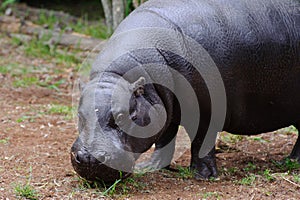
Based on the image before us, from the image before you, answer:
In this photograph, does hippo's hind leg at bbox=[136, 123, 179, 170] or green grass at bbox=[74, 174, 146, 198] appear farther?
hippo's hind leg at bbox=[136, 123, 179, 170]


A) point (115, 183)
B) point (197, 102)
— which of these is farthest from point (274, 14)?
point (115, 183)

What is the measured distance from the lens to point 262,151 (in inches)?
210

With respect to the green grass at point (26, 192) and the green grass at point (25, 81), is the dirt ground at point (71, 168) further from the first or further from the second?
the green grass at point (25, 81)

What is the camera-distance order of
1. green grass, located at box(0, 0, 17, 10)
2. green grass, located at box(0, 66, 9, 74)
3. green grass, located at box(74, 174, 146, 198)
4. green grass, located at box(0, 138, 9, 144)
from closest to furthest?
green grass, located at box(74, 174, 146, 198)
green grass, located at box(0, 138, 9, 144)
green grass, located at box(0, 66, 9, 74)
green grass, located at box(0, 0, 17, 10)

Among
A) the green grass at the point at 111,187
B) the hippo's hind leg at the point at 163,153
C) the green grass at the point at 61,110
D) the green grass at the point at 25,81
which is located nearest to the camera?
the green grass at the point at 111,187

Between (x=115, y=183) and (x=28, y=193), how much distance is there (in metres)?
0.53

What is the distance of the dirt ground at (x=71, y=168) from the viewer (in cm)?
374

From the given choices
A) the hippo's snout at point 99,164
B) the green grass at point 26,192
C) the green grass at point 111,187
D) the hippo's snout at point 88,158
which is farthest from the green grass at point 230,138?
the green grass at point 26,192

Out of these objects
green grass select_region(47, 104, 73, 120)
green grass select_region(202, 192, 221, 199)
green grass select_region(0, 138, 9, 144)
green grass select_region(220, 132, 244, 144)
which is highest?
green grass select_region(202, 192, 221, 199)

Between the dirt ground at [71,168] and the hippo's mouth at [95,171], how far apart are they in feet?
0.36

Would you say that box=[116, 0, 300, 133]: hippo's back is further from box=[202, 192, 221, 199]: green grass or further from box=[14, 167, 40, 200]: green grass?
box=[14, 167, 40, 200]: green grass

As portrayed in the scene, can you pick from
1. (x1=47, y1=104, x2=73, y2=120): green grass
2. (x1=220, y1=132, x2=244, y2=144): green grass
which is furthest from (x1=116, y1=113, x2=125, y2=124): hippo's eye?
(x1=47, y1=104, x2=73, y2=120): green grass

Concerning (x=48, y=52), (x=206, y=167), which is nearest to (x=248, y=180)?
(x=206, y=167)

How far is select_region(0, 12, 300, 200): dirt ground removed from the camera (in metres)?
3.74
